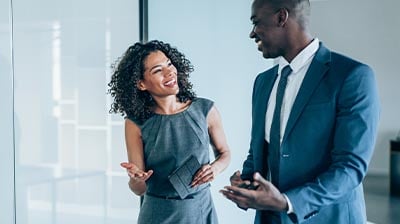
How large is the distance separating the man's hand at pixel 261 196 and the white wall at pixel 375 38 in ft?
21.4

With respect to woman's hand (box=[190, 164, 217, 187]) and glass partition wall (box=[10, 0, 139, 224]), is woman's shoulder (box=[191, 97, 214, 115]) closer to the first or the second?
woman's hand (box=[190, 164, 217, 187])

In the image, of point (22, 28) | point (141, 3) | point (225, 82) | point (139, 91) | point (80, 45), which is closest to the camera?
point (139, 91)

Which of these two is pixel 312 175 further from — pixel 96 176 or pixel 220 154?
pixel 96 176

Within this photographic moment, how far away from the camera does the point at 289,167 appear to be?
1365 mm

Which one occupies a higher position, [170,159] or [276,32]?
[276,32]

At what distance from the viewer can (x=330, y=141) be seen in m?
1.34

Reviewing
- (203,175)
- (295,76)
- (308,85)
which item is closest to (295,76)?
(295,76)

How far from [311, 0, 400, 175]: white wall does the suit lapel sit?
247 inches

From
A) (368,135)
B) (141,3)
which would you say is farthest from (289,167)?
(141,3)

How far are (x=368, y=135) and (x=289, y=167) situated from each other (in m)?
0.24

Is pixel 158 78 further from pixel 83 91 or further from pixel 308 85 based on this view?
pixel 83 91

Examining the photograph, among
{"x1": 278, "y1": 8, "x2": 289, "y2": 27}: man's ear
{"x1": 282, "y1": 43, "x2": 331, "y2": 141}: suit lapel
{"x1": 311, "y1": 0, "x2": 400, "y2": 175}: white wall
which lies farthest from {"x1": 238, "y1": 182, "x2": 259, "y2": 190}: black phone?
{"x1": 311, "y1": 0, "x2": 400, "y2": 175}: white wall

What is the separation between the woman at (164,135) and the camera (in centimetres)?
189

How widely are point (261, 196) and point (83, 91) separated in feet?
5.89
